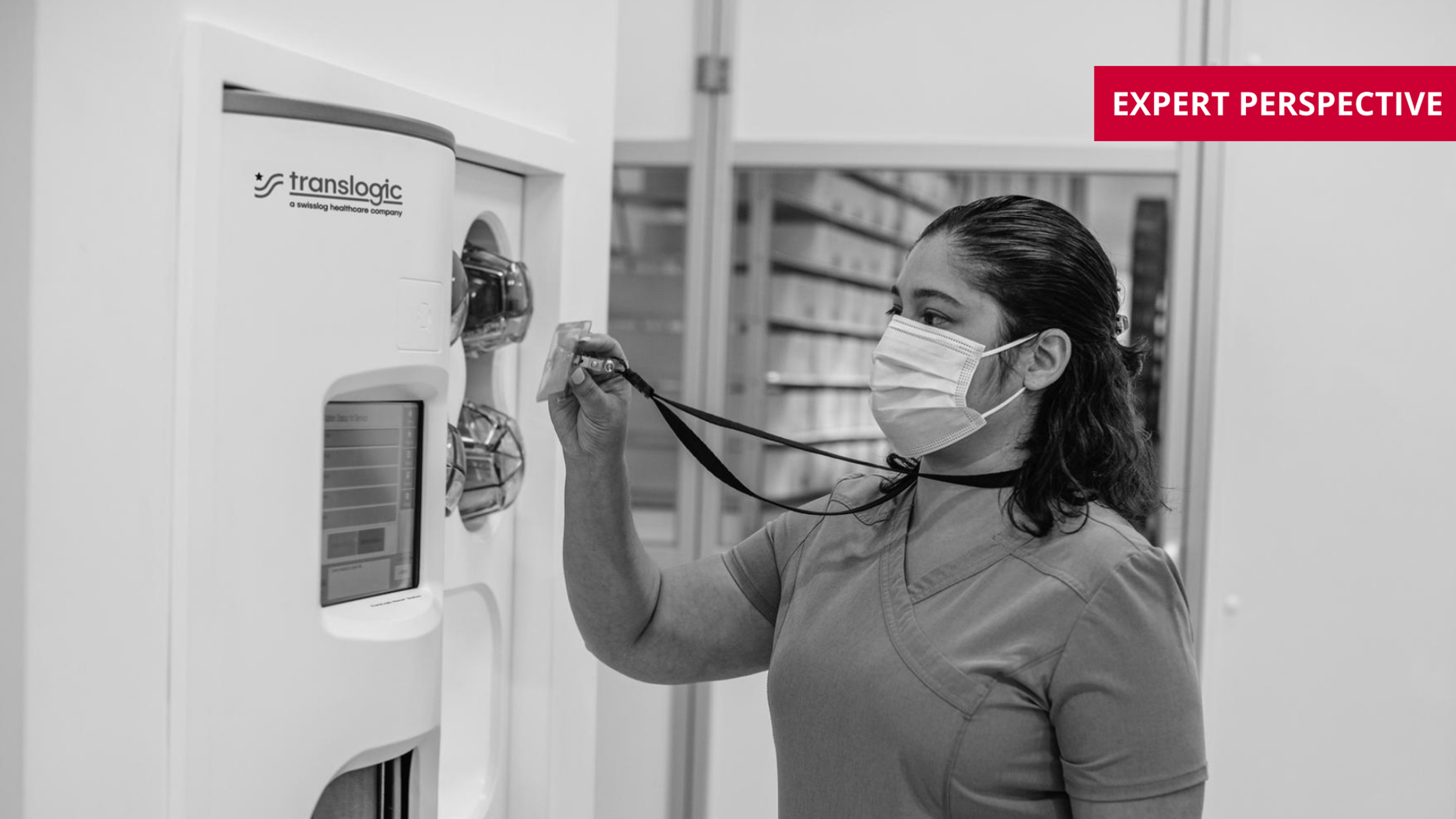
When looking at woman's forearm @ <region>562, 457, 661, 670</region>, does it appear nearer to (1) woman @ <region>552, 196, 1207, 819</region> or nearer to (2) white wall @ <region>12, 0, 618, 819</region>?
(1) woman @ <region>552, 196, 1207, 819</region>

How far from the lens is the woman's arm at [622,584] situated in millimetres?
1493

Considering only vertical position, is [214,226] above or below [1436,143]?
below

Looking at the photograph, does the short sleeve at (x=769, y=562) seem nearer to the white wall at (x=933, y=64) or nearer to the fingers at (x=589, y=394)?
the fingers at (x=589, y=394)

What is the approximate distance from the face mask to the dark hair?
42 millimetres

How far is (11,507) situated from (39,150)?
32cm

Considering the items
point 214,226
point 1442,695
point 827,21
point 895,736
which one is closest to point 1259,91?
point 827,21

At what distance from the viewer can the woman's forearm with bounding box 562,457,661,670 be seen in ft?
4.98

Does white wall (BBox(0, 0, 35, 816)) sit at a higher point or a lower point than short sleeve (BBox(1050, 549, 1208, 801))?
higher

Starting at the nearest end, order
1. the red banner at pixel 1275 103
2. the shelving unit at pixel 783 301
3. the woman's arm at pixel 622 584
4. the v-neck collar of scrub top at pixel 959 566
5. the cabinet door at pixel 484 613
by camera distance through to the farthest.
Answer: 1. the v-neck collar of scrub top at pixel 959 566
2. the woman's arm at pixel 622 584
3. the cabinet door at pixel 484 613
4. the red banner at pixel 1275 103
5. the shelving unit at pixel 783 301

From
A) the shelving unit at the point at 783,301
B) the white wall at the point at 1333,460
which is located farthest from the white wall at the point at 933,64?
the white wall at the point at 1333,460

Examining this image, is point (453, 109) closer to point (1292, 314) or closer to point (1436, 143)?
point (1292, 314)

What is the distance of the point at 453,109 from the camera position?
161cm

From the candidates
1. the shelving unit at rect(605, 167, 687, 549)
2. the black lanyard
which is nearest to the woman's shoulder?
the black lanyard

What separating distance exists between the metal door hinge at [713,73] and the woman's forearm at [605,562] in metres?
1.70
